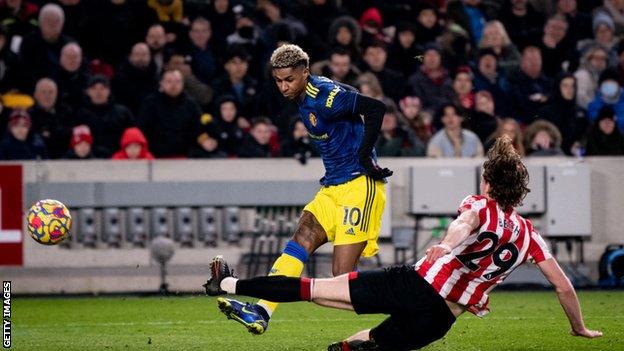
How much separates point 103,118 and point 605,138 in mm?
6352

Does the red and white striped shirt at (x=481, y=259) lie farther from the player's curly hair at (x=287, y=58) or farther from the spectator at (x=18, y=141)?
the spectator at (x=18, y=141)

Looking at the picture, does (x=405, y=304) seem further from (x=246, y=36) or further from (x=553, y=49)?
(x=553, y=49)

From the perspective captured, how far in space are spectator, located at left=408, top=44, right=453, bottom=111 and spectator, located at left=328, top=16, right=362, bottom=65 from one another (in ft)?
2.76

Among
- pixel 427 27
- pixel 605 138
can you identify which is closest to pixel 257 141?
pixel 427 27

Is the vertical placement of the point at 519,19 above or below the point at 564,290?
above

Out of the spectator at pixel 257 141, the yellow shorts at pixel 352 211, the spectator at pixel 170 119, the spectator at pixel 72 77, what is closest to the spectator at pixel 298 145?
the spectator at pixel 257 141

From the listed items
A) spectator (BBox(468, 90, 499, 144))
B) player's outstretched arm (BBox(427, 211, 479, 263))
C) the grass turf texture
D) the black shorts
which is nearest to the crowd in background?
spectator (BBox(468, 90, 499, 144))

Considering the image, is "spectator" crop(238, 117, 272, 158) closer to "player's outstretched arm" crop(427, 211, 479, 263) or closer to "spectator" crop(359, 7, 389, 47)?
"spectator" crop(359, 7, 389, 47)

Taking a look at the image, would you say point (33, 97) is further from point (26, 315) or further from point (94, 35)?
point (26, 315)

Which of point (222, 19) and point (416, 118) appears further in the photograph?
point (222, 19)

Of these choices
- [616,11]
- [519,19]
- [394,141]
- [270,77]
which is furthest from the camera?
[616,11]

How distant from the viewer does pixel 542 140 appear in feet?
53.9

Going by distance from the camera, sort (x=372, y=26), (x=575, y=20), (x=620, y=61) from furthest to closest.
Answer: (x=575, y=20) < (x=620, y=61) < (x=372, y=26)

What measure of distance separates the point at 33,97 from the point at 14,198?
1.67 meters
